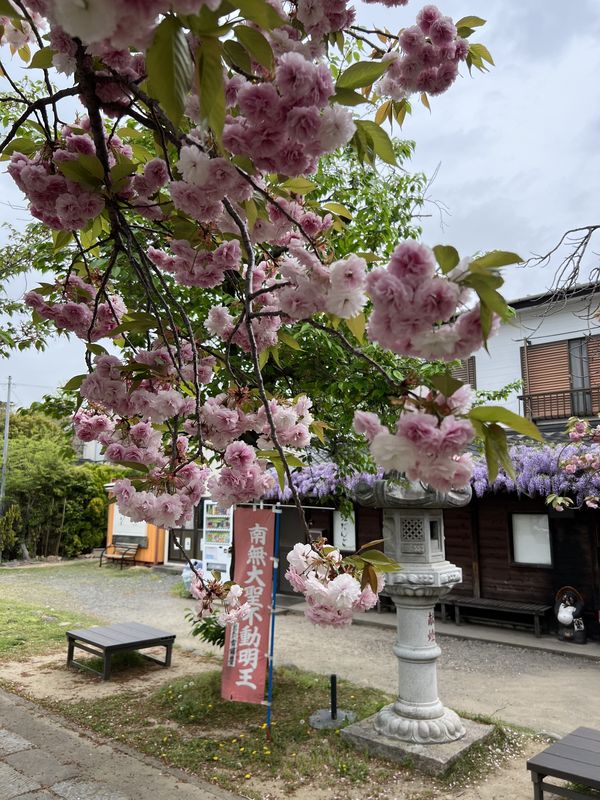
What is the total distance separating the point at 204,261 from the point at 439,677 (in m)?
6.20

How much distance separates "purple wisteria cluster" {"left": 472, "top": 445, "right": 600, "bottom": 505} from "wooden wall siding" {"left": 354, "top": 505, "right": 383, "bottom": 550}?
2.26m

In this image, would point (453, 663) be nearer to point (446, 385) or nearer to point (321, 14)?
point (446, 385)

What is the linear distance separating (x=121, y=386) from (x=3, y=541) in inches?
661

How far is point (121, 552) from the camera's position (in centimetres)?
1631

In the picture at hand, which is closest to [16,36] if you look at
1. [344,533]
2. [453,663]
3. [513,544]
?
[453,663]

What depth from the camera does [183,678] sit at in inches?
242

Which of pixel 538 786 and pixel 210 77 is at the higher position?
pixel 210 77

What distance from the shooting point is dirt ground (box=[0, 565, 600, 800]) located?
381cm

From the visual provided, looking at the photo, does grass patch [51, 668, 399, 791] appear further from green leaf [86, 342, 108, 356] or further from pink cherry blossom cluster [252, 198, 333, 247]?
pink cherry blossom cluster [252, 198, 333, 247]

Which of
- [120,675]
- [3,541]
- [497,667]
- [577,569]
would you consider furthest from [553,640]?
[3,541]

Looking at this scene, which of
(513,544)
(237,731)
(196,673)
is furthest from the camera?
(513,544)

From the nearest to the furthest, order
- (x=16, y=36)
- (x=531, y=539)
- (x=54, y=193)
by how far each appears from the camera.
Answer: (x=54, y=193)
(x=16, y=36)
(x=531, y=539)

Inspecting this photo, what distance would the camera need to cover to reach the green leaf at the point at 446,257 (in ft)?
3.12

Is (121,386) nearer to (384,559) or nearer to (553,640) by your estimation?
(384,559)
